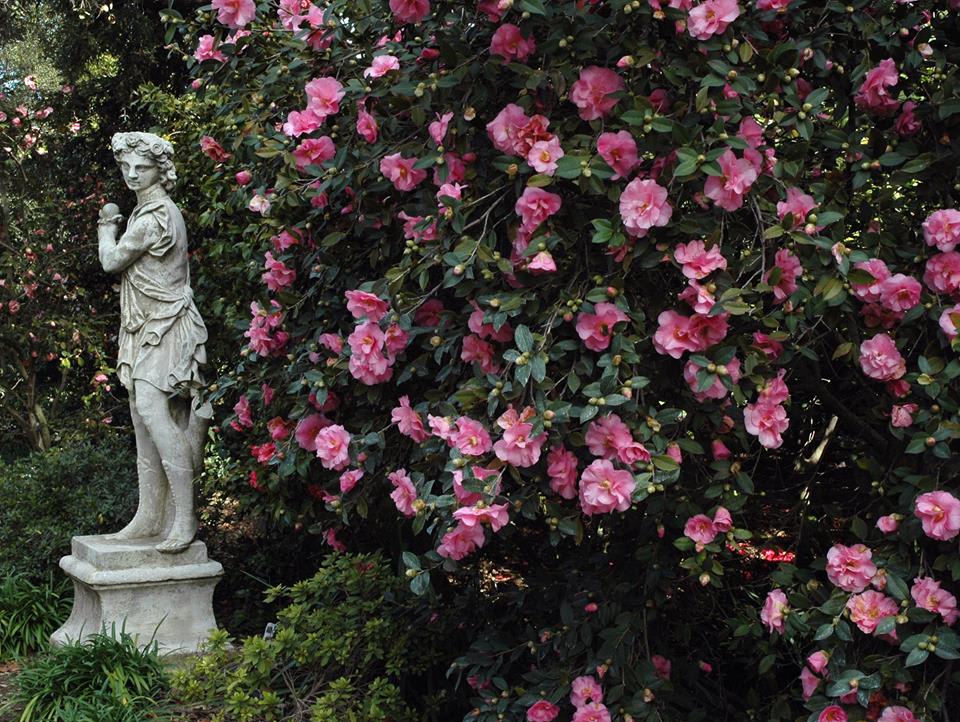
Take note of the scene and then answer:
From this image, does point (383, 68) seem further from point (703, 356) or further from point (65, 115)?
point (65, 115)

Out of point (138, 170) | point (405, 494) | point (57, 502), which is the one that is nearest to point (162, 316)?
point (138, 170)

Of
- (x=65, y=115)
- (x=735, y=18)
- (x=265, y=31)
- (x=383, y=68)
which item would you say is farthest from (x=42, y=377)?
(x=735, y=18)

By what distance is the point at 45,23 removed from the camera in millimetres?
11820

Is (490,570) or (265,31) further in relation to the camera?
(490,570)

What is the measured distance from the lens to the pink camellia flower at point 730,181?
8.93ft

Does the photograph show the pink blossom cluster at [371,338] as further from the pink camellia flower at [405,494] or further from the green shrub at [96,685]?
the green shrub at [96,685]

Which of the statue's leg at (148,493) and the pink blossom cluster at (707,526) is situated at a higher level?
the pink blossom cluster at (707,526)

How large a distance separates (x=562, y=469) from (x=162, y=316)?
301 cm

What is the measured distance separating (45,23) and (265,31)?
361 inches

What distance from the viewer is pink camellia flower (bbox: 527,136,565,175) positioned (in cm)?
276

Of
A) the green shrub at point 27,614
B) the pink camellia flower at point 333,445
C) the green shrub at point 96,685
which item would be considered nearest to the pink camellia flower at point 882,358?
the pink camellia flower at point 333,445

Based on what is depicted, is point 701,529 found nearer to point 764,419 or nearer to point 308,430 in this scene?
point 764,419

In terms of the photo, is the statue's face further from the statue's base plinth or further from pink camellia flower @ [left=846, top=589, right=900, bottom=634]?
pink camellia flower @ [left=846, top=589, right=900, bottom=634]

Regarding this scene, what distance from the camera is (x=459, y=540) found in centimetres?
276
